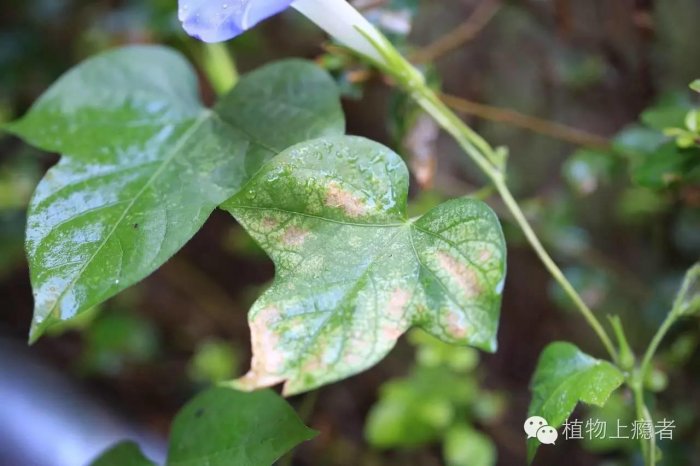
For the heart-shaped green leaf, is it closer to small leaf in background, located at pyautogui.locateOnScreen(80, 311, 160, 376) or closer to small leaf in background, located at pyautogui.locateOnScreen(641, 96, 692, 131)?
small leaf in background, located at pyautogui.locateOnScreen(641, 96, 692, 131)

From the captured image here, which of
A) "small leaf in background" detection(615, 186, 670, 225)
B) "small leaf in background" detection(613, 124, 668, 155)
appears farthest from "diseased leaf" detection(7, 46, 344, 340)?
"small leaf in background" detection(615, 186, 670, 225)

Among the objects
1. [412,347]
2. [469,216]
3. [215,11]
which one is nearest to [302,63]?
[215,11]

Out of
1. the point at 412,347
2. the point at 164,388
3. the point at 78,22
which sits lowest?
the point at 164,388

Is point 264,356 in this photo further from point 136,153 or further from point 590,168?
point 590,168

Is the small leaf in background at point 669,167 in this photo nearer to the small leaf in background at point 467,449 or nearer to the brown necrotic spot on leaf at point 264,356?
the brown necrotic spot on leaf at point 264,356

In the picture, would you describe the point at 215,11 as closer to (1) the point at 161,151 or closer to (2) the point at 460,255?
(1) the point at 161,151

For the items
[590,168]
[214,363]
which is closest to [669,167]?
[590,168]

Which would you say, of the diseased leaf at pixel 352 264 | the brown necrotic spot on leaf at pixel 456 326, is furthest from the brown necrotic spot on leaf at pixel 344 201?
the brown necrotic spot on leaf at pixel 456 326
